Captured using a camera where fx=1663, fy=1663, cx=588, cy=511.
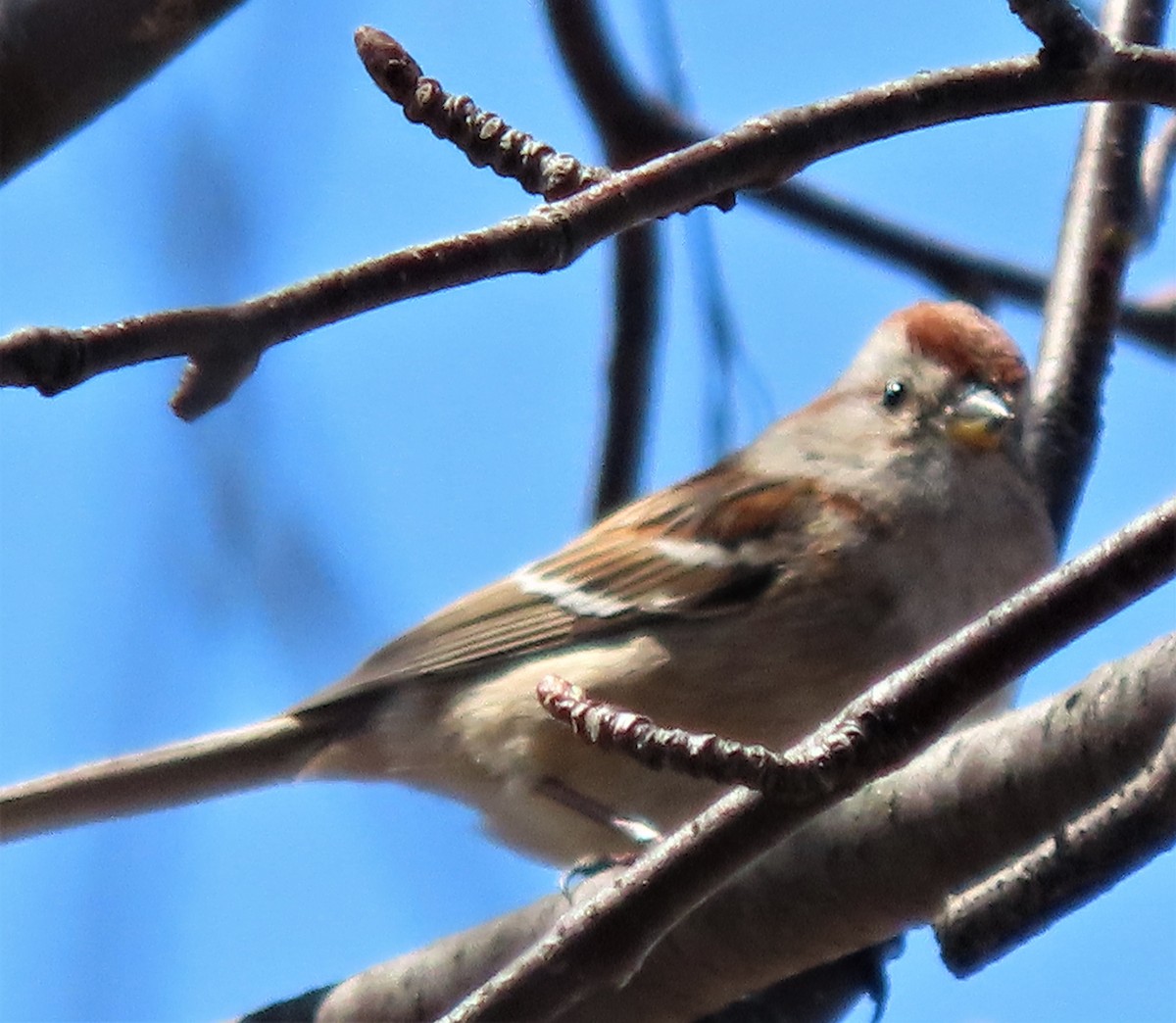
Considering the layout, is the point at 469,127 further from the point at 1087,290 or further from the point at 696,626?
the point at 1087,290

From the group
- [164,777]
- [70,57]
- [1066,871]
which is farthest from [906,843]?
[164,777]

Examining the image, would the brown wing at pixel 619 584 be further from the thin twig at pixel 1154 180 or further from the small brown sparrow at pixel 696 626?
the thin twig at pixel 1154 180

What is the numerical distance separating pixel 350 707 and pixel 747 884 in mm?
1802

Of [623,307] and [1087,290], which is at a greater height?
[623,307]

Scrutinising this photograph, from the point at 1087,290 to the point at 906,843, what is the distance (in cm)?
228

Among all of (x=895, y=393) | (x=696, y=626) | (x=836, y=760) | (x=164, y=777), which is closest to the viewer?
(x=836, y=760)

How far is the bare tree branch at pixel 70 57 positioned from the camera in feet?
6.64

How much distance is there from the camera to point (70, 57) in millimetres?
2051

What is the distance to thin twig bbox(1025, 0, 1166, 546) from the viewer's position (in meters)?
3.66

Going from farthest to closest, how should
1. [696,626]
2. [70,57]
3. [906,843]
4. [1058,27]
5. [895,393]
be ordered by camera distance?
[895,393], [696,626], [70,57], [906,843], [1058,27]

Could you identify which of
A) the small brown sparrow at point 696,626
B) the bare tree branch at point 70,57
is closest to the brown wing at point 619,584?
the small brown sparrow at point 696,626

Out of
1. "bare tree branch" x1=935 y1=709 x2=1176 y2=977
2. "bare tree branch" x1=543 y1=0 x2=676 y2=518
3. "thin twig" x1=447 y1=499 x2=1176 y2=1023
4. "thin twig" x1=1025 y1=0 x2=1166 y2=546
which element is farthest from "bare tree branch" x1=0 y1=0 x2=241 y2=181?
"thin twig" x1=1025 y1=0 x2=1166 y2=546

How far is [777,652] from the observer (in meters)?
3.34

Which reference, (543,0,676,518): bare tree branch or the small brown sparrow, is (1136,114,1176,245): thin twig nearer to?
the small brown sparrow
